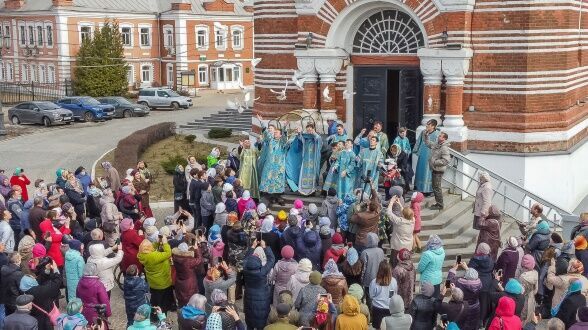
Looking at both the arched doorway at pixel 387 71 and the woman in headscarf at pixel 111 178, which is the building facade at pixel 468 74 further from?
the woman in headscarf at pixel 111 178

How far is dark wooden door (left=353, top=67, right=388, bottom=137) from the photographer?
18953mm

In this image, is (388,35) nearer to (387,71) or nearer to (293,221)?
(387,71)

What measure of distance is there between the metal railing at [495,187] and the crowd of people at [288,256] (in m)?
1.34

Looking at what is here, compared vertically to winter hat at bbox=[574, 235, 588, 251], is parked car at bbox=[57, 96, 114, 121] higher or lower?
Result: higher

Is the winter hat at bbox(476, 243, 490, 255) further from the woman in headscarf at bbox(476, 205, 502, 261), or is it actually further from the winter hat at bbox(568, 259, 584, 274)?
the woman in headscarf at bbox(476, 205, 502, 261)

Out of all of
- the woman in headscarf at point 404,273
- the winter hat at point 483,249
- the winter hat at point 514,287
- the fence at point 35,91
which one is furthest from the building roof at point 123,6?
the winter hat at point 514,287

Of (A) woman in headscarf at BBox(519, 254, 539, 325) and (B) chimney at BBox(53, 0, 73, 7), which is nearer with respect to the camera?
(A) woman in headscarf at BBox(519, 254, 539, 325)

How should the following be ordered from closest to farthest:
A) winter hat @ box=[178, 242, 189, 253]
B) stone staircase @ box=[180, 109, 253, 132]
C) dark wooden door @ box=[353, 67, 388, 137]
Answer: winter hat @ box=[178, 242, 189, 253]
dark wooden door @ box=[353, 67, 388, 137]
stone staircase @ box=[180, 109, 253, 132]

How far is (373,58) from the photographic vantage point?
1891 cm

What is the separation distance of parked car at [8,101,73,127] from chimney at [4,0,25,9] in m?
16.5

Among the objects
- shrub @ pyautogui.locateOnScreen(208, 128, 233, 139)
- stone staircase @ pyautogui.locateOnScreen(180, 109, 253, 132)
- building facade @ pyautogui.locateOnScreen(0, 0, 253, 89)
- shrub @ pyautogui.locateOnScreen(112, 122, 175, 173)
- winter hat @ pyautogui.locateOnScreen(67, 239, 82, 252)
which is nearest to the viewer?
winter hat @ pyautogui.locateOnScreen(67, 239, 82, 252)

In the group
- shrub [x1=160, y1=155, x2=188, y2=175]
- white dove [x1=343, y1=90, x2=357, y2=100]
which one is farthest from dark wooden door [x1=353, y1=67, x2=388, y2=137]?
shrub [x1=160, y1=155, x2=188, y2=175]

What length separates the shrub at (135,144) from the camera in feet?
74.9

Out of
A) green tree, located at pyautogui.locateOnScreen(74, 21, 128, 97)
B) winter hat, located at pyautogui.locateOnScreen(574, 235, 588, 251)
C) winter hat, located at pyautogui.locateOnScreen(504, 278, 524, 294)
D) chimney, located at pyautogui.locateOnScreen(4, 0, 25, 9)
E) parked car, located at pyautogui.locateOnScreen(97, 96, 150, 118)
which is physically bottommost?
winter hat, located at pyautogui.locateOnScreen(504, 278, 524, 294)
